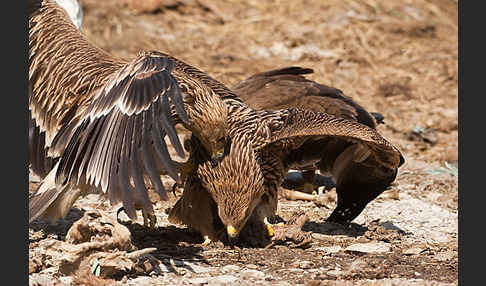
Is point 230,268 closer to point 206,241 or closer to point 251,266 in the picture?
point 251,266

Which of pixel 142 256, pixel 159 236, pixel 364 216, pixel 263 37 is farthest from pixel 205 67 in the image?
pixel 142 256

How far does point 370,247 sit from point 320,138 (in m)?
0.98

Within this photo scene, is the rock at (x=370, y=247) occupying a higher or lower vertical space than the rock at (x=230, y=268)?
lower

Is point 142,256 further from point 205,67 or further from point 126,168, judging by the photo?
point 205,67

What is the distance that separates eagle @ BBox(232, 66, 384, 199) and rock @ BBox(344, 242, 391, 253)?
1277 mm

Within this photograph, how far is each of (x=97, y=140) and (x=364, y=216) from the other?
308cm

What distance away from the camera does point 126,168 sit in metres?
4.89

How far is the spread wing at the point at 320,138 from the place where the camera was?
5973 mm

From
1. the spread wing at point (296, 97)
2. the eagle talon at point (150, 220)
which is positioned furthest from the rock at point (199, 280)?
the spread wing at point (296, 97)

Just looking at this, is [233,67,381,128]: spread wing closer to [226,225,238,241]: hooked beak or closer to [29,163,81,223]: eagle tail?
[226,225,238,241]: hooked beak

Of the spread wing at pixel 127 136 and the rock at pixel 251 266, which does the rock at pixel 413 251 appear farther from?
the spread wing at pixel 127 136

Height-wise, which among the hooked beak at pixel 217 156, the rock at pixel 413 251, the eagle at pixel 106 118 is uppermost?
the eagle at pixel 106 118

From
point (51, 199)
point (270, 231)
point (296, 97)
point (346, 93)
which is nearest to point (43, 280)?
point (51, 199)

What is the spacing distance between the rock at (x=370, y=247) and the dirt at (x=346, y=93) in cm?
2
